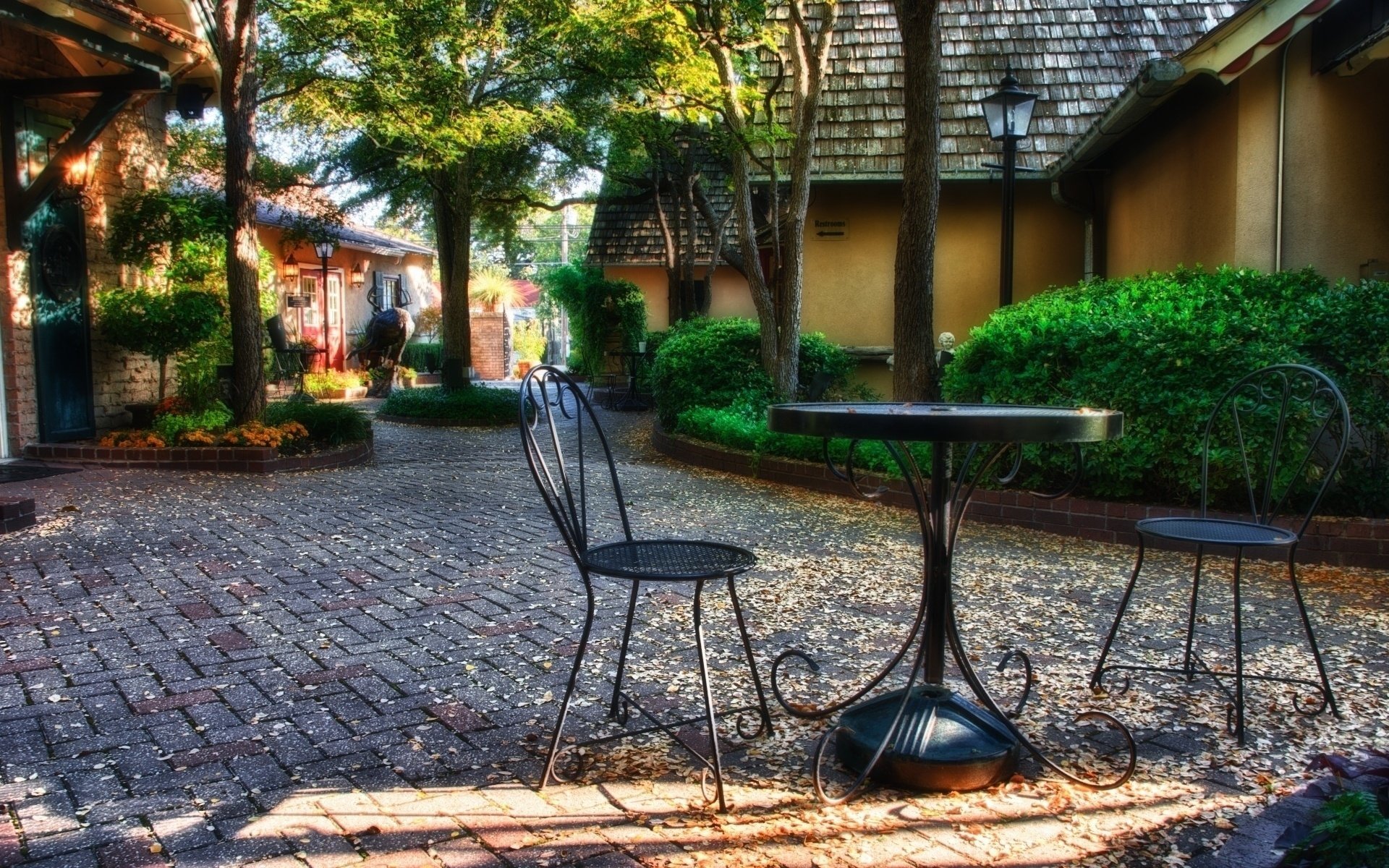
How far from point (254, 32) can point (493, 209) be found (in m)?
9.38

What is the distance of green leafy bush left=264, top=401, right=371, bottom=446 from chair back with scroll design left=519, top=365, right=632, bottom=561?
186cm

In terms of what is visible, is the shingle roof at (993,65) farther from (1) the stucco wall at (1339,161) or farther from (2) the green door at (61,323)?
(2) the green door at (61,323)

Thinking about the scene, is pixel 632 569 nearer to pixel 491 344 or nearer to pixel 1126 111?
pixel 1126 111

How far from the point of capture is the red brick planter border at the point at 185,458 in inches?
343

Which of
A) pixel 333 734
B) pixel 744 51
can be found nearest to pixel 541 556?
pixel 333 734

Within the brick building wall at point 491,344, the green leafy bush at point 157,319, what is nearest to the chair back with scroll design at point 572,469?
the green leafy bush at point 157,319

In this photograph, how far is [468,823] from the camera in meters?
2.46

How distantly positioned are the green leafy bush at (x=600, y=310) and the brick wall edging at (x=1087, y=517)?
10.7 m

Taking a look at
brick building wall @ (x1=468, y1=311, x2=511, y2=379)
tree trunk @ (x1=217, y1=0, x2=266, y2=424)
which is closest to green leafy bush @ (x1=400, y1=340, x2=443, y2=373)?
brick building wall @ (x1=468, y1=311, x2=511, y2=379)

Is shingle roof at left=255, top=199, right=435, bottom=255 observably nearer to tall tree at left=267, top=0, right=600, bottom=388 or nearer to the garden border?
tall tree at left=267, top=0, right=600, bottom=388

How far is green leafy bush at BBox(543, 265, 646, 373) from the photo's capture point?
19.0 m

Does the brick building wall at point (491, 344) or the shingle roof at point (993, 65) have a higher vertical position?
the shingle roof at point (993, 65)

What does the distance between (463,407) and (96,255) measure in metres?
5.20

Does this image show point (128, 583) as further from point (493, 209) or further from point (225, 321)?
point (493, 209)
